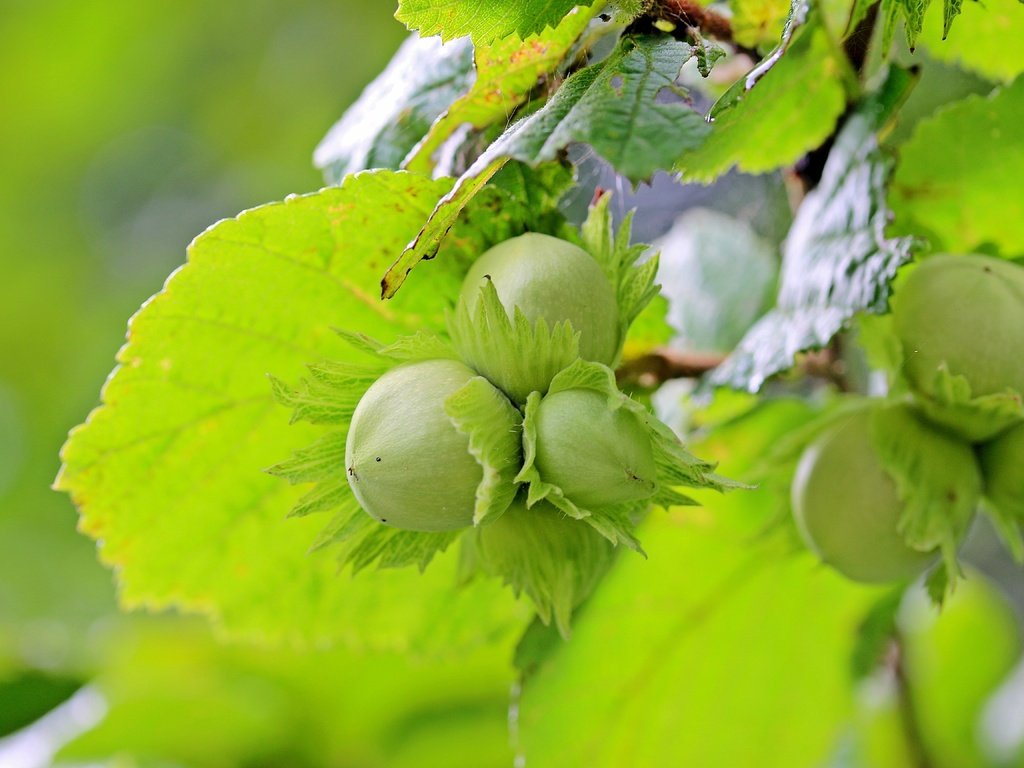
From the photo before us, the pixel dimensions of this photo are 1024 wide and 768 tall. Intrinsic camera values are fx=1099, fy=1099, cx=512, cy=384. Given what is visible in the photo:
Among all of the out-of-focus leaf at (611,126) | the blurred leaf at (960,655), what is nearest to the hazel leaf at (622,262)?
the out-of-focus leaf at (611,126)

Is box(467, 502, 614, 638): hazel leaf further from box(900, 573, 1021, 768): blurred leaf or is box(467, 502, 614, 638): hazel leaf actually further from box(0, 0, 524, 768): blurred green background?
box(0, 0, 524, 768): blurred green background

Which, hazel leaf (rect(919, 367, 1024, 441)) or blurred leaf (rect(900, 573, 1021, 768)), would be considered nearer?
hazel leaf (rect(919, 367, 1024, 441))

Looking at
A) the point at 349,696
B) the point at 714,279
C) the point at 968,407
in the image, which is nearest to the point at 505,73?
the point at 968,407

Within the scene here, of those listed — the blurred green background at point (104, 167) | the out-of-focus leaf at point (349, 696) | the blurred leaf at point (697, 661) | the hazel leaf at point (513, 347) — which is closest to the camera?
the hazel leaf at point (513, 347)

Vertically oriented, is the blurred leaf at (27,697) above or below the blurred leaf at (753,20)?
below

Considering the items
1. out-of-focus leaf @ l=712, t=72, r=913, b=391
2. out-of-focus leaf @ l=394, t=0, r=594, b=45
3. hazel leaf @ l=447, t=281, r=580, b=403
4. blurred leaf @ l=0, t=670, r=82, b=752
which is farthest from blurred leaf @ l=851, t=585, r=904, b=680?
blurred leaf @ l=0, t=670, r=82, b=752

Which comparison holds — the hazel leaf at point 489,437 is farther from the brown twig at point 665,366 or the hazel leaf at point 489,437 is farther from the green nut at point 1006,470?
the green nut at point 1006,470
